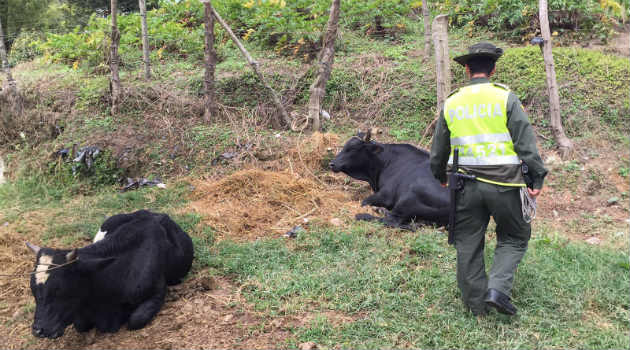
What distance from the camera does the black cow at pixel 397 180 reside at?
607 cm

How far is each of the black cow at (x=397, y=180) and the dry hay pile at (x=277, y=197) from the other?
46 cm

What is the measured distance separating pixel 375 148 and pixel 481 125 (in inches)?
126

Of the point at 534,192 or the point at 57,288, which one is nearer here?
the point at 534,192

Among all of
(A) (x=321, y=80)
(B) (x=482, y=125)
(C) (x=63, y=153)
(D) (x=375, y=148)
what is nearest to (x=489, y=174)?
(B) (x=482, y=125)

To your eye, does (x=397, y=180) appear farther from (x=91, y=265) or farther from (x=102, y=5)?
(x=102, y=5)

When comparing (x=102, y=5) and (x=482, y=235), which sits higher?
(x=102, y=5)

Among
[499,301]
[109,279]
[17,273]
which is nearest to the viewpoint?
[499,301]

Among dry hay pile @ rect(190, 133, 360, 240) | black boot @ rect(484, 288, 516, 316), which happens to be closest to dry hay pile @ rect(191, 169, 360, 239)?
dry hay pile @ rect(190, 133, 360, 240)

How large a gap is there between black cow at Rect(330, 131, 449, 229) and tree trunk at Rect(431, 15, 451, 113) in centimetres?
199

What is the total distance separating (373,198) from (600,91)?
18.2 feet

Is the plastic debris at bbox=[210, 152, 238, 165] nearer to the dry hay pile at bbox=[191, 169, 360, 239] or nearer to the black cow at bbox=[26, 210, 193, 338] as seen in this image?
the dry hay pile at bbox=[191, 169, 360, 239]

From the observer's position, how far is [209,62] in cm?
Result: 933

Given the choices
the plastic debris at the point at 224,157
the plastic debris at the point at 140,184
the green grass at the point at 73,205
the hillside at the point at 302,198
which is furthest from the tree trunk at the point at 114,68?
the plastic debris at the point at 224,157

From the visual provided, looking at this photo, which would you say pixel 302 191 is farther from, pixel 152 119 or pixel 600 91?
pixel 600 91
